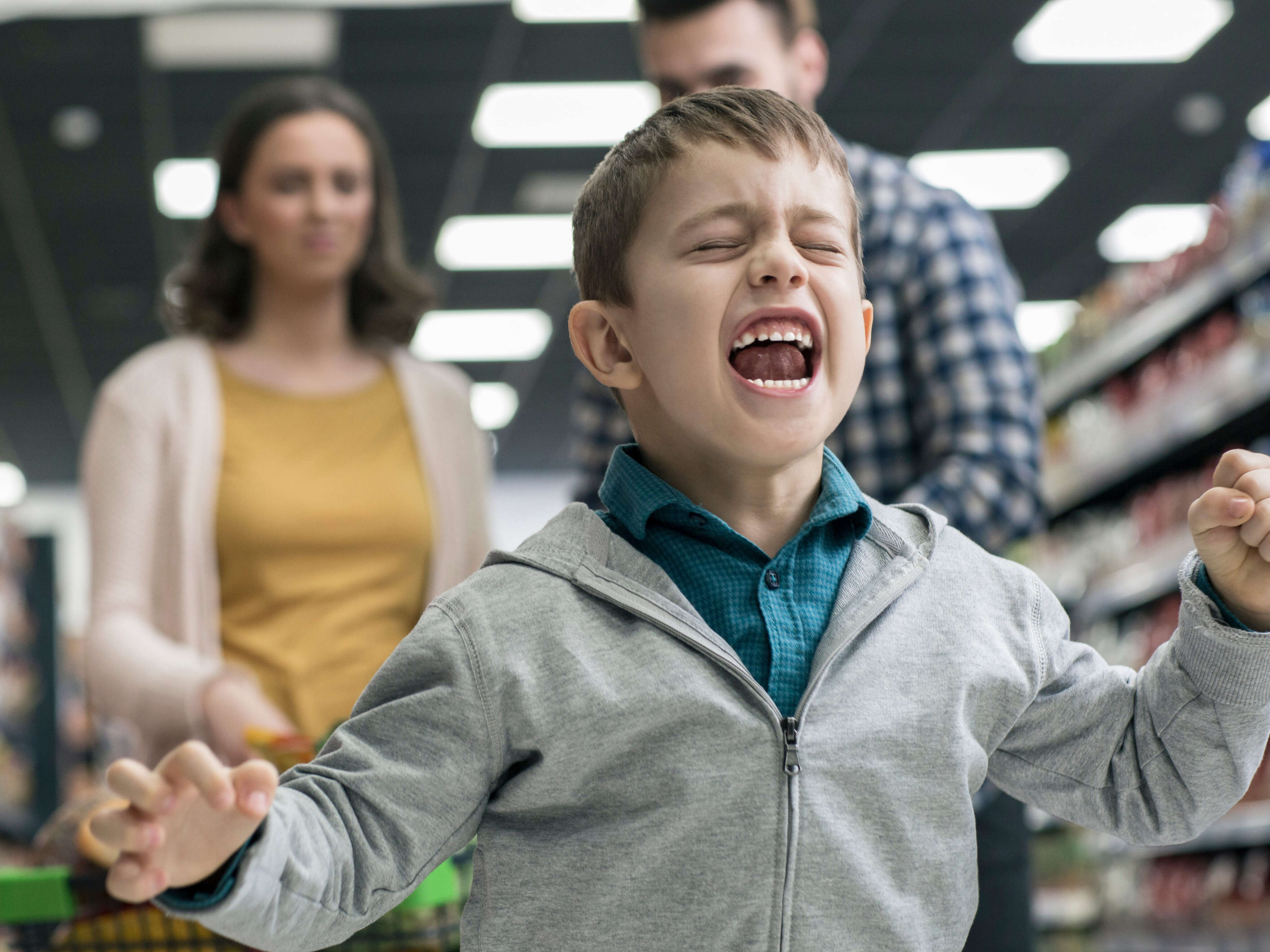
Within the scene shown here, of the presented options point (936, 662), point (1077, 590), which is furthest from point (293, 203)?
point (1077, 590)

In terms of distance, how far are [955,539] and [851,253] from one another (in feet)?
0.79

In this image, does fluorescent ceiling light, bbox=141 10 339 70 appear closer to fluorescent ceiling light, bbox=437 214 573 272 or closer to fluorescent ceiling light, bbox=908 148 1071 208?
fluorescent ceiling light, bbox=437 214 573 272

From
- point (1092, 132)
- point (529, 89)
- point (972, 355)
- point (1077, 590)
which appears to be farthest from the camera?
point (1092, 132)

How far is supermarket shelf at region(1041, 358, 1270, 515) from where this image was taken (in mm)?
Answer: 4191

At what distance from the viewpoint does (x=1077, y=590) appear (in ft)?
17.9

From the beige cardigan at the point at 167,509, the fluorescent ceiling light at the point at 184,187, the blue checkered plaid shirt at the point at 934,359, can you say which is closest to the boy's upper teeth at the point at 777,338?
the blue checkered plaid shirt at the point at 934,359

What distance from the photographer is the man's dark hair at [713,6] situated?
6.34 ft

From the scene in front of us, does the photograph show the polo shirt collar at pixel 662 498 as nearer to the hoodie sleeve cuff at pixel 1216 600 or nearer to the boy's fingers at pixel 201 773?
the hoodie sleeve cuff at pixel 1216 600

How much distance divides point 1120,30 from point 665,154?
645 cm

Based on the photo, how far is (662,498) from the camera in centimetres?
111

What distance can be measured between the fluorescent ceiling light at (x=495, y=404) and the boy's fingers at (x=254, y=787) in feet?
37.4

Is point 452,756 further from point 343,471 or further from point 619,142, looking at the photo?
point 343,471

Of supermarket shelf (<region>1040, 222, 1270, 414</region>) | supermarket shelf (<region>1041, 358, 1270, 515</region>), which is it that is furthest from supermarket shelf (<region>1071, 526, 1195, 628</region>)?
supermarket shelf (<region>1040, 222, 1270, 414</region>)

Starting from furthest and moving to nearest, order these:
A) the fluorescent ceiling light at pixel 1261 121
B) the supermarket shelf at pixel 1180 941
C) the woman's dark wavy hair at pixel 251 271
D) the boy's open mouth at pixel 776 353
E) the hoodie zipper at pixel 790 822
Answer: the fluorescent ceiling light at pixel 1261 121 → the supermarket shelf at pixel 1180 941 → the woman's dark wavy hair at pixel 251 271 → the boy's open mouth at pixel 776 353 → the hoodie zipper at pixel 790 822
